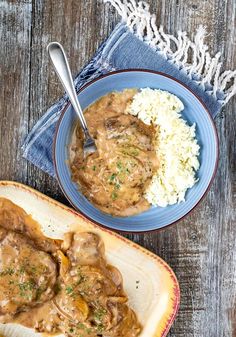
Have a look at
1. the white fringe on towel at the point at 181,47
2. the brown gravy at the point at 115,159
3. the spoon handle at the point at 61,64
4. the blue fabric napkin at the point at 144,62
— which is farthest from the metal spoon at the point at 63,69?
the white fringe on towel at the point at 181,47

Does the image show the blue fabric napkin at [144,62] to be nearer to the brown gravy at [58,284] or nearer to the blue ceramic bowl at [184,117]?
the blue ceramic bowl at [184,117]

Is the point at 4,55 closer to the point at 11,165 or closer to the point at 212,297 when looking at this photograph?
the point at 11,165

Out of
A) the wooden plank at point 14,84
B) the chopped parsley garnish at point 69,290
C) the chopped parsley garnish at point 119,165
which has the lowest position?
the chopped parsley garnish at point 69,290

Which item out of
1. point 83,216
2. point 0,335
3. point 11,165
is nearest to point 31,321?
point 0,335

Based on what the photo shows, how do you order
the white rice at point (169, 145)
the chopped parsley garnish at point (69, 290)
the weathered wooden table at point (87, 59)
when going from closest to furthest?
1. the white rice at point (169, 145)
2. the chopped parsley garnish at point (69, 290)
3. the weathered wooden table at point (87, 59)

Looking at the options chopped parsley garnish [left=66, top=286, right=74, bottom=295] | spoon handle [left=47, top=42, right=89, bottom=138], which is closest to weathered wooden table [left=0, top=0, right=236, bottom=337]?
spoon handle [left=47, top=42, right=89, bottom=138]

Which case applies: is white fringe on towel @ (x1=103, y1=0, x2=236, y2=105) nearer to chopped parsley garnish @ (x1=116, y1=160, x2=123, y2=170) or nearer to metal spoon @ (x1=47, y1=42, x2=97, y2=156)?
metal spoon @ (x1=47, y1=42, x2=97, y2=156)

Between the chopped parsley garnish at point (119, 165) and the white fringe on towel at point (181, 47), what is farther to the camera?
the white fringe on towel at point (181, 47)

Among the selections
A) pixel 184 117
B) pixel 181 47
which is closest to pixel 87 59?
pixel 181 47
